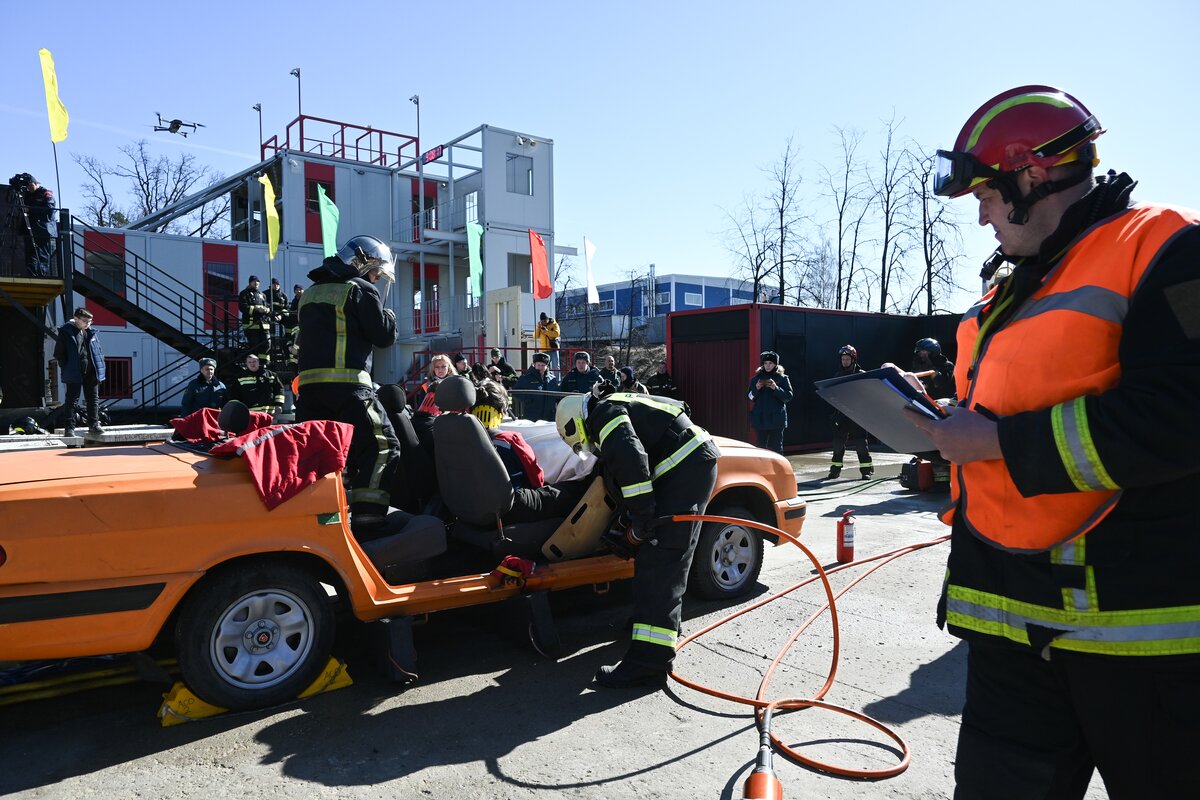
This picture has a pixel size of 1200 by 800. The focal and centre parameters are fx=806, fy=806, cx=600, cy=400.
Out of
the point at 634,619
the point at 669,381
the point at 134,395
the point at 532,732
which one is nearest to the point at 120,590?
the point at 532,732

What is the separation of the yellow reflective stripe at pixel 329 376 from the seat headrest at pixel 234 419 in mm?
367

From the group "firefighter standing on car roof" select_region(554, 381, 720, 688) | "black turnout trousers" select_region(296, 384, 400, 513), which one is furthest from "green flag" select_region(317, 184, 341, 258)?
"firefighter standing on car roof" select_region(554, 381, 720, 688)

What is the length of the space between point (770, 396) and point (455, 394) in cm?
767

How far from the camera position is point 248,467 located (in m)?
3.59

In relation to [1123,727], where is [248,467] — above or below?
above

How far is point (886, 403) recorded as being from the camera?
198cm

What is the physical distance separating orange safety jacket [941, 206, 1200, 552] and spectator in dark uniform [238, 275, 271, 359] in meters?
15.3

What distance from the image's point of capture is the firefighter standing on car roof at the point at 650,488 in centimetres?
398

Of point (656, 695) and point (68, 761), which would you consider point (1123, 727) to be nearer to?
point (656, 695)

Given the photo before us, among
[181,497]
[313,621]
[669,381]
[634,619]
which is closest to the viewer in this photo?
[181,497]

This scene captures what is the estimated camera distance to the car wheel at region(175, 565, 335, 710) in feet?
11.5

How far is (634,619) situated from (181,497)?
2.18 meters

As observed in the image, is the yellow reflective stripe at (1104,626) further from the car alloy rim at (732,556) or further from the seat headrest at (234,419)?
the seat headrest at (234,419)

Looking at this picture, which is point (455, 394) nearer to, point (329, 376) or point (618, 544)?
point (329, 376)
